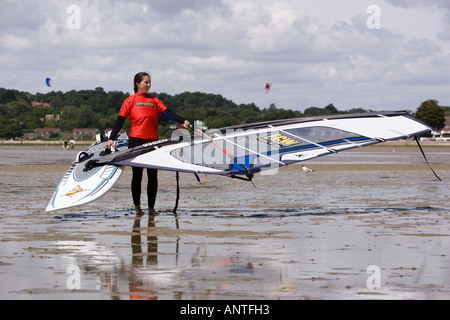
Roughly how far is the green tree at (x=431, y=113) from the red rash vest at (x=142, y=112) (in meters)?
137

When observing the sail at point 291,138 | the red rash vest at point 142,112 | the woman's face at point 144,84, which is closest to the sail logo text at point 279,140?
the sail at point 291,138

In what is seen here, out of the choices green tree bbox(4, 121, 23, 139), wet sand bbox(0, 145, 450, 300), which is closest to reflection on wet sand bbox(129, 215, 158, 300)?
wet sand bbox(0, 145, 450, 300)

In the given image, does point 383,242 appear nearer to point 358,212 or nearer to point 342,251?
point 342,251

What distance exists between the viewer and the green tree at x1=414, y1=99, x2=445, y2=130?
472 feet

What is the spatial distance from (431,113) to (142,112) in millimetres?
140813

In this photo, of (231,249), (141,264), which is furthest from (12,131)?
(141,264)

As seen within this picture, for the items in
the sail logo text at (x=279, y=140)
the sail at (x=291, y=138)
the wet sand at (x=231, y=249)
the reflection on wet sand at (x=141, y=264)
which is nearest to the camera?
the reflection on wet sand at (x=141, y=264)

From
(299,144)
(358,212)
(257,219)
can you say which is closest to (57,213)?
(257,219)

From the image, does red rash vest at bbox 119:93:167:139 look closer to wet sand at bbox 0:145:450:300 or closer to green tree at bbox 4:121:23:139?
wet sand at bbox 0:145:450:300

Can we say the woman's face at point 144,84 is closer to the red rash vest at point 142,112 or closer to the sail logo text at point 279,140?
the red rash vest at point 142,112

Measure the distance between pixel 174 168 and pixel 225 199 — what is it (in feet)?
10.8

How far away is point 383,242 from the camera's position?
318 inches

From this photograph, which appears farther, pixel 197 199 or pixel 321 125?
pixel 197 199

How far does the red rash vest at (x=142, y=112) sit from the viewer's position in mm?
10453
